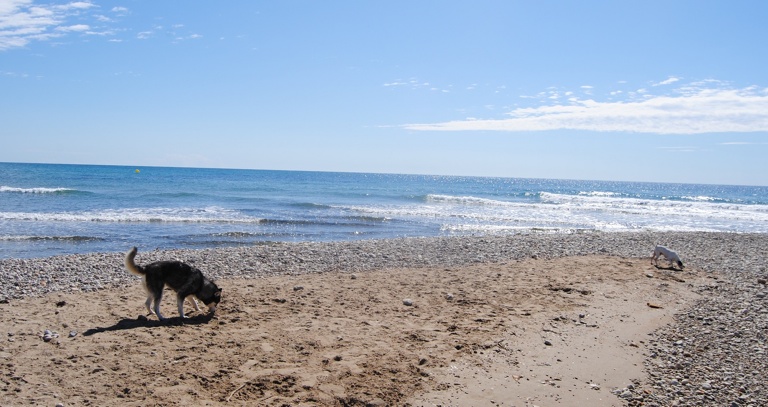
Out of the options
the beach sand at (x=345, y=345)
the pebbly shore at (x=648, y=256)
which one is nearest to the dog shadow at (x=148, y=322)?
the beach sand at (x=345, y=345)

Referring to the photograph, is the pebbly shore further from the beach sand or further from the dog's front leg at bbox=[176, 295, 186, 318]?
the dog's front leg at bbox=[176, 295, 186, 318]

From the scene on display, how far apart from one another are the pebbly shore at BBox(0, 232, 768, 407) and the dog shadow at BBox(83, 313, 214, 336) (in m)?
2.75

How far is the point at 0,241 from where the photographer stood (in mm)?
16234

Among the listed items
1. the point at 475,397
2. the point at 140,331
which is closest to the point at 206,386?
the point at 140,331

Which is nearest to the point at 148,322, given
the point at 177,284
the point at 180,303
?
the point at 180,303

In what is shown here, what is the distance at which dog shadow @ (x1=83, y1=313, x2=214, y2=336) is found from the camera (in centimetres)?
678

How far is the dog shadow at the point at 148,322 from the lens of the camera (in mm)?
6777

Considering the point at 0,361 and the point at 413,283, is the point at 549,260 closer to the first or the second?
the point at 413,283

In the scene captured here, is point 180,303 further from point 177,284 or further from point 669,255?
point 669,255

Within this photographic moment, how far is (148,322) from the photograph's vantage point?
281 inches

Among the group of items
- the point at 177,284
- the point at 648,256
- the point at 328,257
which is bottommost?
the point at 328,257

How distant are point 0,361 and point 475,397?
5.07 metres

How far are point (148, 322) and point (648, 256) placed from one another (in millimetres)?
13106

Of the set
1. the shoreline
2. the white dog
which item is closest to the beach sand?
the shoreline
